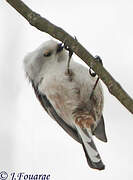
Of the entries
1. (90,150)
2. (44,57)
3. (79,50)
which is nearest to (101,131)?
(90,150)

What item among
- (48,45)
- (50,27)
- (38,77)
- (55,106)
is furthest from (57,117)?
(50,27)

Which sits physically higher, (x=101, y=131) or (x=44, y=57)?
(x=44, y=57)

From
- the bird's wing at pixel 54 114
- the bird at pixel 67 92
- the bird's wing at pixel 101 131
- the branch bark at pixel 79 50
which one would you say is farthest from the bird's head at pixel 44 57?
the branch bark at pixel 79 50

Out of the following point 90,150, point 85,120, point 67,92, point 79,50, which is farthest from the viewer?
point 67,92

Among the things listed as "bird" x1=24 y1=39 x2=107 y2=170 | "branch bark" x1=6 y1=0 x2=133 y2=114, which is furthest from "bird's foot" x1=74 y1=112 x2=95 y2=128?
"branch bark" x1=6 y1=0 x2=133 y2=114

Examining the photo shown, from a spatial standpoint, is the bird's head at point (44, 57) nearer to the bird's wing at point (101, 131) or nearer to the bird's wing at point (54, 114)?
the bird's wing at point (54, 114)

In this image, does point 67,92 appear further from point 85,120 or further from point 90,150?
point 90,150

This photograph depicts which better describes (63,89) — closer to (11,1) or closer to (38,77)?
(38,77)

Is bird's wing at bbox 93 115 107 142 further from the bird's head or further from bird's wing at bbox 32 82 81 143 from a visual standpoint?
the bird's head
